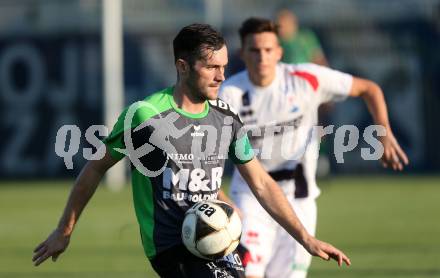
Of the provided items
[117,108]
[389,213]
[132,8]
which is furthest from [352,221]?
[132,8]

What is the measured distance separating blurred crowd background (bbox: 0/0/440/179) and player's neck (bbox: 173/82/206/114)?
53.9ft

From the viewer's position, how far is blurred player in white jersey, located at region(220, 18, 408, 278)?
28.6ft

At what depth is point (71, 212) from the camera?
6469 mm

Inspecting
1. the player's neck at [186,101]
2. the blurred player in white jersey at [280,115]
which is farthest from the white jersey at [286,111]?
the player's neck at [186,101]

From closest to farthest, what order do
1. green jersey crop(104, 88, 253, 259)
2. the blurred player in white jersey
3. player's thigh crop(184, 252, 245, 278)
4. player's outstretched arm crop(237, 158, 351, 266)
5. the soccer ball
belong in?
the soccer ball, player's thigh crop(184, 252, 245, 278), green jersey crop(104, 88, 253, 259), player's outstretched arm crop(237, 158, 351, 266), the blurred player in white jersey

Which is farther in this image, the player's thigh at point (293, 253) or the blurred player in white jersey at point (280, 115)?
the blurred player in white jersey at point (280, 115)

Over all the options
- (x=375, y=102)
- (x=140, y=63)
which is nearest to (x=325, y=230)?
(x=375, y=102)

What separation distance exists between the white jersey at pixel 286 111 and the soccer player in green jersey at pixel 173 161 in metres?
2.22

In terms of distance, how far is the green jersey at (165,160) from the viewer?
252 inches

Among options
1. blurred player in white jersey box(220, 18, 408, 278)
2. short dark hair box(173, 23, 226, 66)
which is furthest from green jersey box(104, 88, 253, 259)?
blurred player in white jersey box(220, 18, 408, 278)

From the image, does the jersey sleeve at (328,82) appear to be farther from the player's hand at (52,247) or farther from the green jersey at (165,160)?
the player's hand at (52,247)

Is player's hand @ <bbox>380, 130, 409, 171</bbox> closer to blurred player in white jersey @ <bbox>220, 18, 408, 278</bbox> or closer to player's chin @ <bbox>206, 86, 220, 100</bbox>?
blurred player in white jersey @ <bbox>220, 18, 408, 278</bbox>

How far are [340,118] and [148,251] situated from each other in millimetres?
16475

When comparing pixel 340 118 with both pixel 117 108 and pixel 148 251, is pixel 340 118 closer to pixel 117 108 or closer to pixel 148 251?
pixel 117 108
